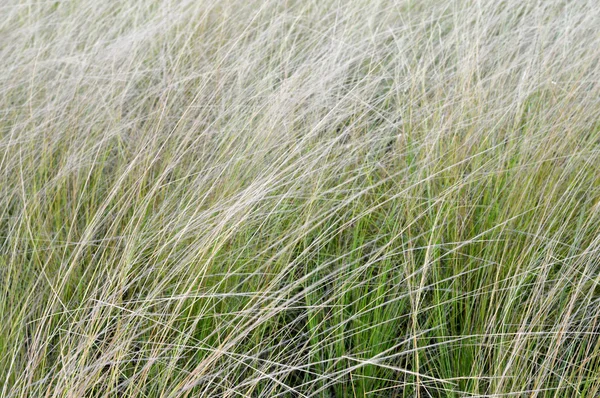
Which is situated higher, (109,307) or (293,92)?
(293,92)

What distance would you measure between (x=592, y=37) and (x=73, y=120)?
1.53 meters

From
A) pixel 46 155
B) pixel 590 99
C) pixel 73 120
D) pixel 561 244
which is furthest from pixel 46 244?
pixel 590 99

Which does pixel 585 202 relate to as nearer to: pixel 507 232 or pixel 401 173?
pixel 507 232

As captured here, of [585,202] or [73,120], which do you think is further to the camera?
[73,120]

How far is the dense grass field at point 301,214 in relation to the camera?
4.50 ft

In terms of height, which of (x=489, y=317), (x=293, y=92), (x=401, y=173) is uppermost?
(x=293, y=92)

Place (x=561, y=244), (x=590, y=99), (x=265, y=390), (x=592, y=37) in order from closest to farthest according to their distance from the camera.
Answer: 1. (x=265, y=390)
2. (x=561, y=244)
3. (x=590, y=99)
4. (x=592, y=37)

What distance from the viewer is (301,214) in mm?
1617

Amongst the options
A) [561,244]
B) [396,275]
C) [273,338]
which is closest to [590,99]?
[561,244]

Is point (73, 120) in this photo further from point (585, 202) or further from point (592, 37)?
point (592, 37)

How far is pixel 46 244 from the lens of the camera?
1.69m

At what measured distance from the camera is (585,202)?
5.14 feet

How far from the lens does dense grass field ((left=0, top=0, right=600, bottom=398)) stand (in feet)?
4.50

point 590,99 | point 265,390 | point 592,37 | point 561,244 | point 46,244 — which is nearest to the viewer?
point 265,390
